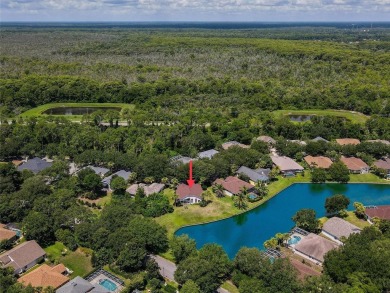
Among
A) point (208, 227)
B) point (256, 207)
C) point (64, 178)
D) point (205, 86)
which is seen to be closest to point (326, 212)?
point (256, 207)

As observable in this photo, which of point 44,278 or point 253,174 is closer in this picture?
point 44,278

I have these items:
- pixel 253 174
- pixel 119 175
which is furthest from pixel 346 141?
pixel 119 175

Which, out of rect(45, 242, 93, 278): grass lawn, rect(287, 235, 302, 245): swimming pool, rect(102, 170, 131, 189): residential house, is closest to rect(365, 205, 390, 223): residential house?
rect(287, 235, 302, 245): swimming pool

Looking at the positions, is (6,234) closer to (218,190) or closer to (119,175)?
(119,175)

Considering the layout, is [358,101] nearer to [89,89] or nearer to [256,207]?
[256,207]

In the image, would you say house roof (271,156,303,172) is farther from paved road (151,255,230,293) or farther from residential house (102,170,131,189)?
paved road (151,255,230,293)

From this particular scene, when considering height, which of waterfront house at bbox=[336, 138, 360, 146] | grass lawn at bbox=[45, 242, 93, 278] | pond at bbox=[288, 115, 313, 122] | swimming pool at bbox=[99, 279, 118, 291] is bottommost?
grass lawn at bbox=[45, 242, 93, 278]
